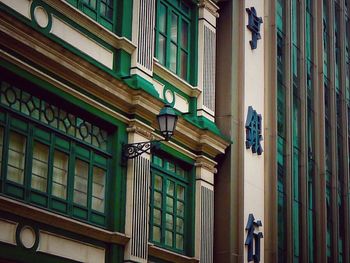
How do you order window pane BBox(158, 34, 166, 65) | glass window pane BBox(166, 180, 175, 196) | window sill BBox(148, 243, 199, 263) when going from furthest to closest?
window pane BBox(158, 34, 166, 65) → glass window pane BBox(166, 180, 175, 196) → window sill BBox(148, 243, 199, 263)

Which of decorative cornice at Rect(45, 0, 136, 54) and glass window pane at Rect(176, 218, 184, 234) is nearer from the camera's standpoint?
decorative cornice at Rect(45, 0, 136, 54)

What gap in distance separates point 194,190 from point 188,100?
2.36 metres

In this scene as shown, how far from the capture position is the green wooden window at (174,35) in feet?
74.5

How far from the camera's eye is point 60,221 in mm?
17797

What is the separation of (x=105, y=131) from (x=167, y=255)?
3558 millimetres

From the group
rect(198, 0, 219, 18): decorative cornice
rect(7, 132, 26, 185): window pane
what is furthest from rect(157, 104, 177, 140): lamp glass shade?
rect(198, 0, 219, 18): decorative cornice

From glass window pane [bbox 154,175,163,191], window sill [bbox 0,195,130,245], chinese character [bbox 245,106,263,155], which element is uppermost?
chinese character [bbox 245,106,263,155]

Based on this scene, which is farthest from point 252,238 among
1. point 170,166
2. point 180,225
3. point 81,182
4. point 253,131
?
point 81,182

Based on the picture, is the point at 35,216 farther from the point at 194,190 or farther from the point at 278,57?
the point at 278,57

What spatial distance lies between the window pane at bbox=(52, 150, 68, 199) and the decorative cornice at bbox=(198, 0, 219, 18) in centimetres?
774

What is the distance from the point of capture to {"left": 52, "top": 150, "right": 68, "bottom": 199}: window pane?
18.3m

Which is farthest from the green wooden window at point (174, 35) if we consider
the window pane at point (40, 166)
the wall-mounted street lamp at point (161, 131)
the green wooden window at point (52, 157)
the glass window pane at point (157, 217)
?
the window pane at point (40, 166)

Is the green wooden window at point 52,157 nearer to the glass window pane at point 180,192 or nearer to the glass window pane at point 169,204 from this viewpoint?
the glass window pane at point 169,204

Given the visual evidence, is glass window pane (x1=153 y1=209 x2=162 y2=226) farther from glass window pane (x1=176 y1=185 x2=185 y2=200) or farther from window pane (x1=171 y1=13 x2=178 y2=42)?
window pane (x1=171 y1=13 x2=178 y2=42)
